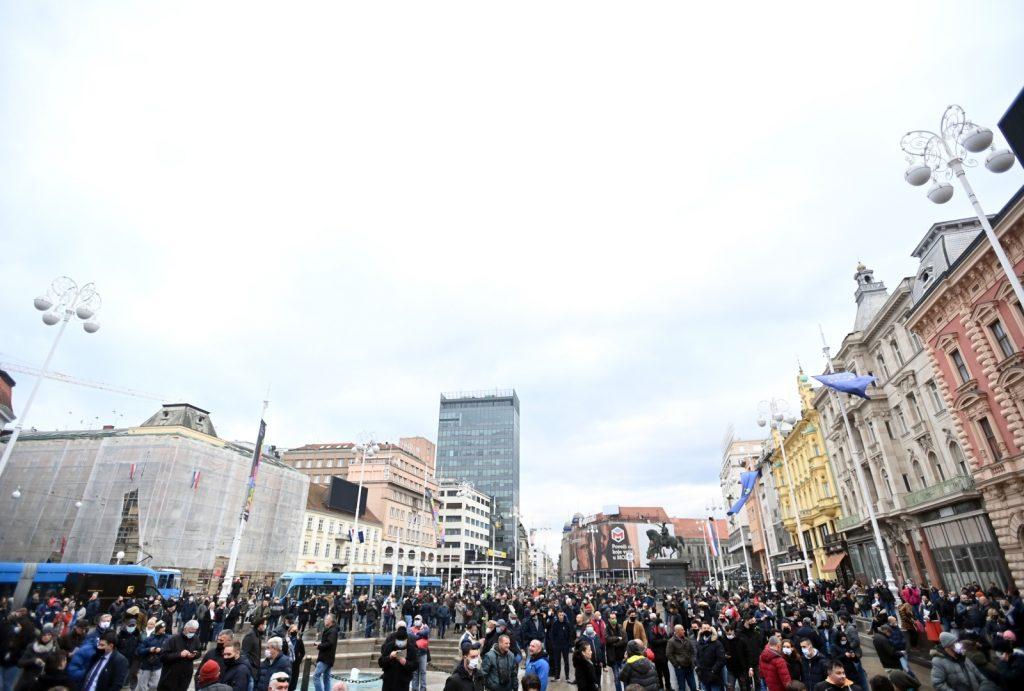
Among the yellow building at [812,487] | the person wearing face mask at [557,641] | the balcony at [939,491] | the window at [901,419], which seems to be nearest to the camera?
the person wearing face mask at [557,641]

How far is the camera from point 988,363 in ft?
73.9

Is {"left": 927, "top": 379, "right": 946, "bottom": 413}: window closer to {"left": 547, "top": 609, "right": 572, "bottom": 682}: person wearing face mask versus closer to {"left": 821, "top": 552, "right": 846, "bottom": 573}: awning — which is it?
{"left": 821, "top": 552, "right": 846, "bottom": 573}: awning

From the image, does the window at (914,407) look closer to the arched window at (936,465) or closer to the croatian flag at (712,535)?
the arched window at (936,465)

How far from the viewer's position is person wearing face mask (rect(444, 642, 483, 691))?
285 inches

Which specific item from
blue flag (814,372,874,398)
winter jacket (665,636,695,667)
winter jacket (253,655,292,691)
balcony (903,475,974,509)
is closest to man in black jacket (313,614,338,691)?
winter jacket (253,655,292,691)

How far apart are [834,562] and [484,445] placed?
123021 mm

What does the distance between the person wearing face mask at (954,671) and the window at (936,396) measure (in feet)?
85.7

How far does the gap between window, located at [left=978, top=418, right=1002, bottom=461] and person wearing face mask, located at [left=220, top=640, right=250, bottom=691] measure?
29271 millimetres

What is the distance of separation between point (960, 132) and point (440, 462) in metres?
157

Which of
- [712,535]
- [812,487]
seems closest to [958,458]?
[812,487]

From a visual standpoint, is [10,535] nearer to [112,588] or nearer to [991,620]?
[112,588]

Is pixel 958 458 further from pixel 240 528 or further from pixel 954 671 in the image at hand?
pixel 240 528

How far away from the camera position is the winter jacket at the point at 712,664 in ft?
34.4

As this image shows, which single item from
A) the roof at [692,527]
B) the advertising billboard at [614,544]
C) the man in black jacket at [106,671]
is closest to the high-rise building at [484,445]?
the advertising billboard at [614,544]
